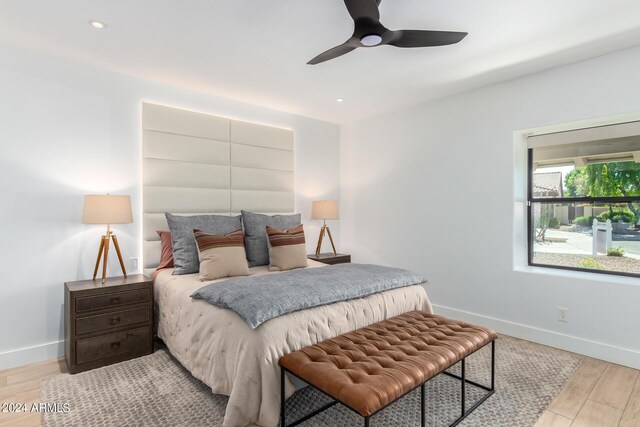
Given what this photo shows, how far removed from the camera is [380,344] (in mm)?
2023

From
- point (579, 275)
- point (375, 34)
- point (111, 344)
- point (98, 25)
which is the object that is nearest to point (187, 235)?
point (111, 344)

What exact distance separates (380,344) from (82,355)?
7.44 feet

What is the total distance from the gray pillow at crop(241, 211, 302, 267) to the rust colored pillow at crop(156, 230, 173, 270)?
2.30ft

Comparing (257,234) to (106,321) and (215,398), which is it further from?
(215,398)

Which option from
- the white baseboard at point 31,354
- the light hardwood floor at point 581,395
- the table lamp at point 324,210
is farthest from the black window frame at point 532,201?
the white baseboard at point 31,354

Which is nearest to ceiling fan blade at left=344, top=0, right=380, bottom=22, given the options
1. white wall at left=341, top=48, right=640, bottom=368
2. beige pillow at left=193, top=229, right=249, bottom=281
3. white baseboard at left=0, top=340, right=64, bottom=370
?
beige pillow at left=193, top=229, right=249, bottom=281

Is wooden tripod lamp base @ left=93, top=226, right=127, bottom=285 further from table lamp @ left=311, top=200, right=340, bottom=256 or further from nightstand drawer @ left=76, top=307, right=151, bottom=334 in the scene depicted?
table lamp @ left=311, top=200, right=340, bottom=256

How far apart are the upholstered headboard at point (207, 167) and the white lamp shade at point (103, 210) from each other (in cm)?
50

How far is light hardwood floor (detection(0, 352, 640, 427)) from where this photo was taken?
6.72ft

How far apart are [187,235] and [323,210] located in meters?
1.81

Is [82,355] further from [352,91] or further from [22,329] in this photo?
[352,91]

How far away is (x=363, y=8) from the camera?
1795mm

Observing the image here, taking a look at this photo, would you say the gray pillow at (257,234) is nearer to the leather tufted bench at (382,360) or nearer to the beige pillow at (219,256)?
the beige pillow at (219,256)

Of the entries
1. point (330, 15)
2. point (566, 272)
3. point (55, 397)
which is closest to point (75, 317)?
point (55, 397)
